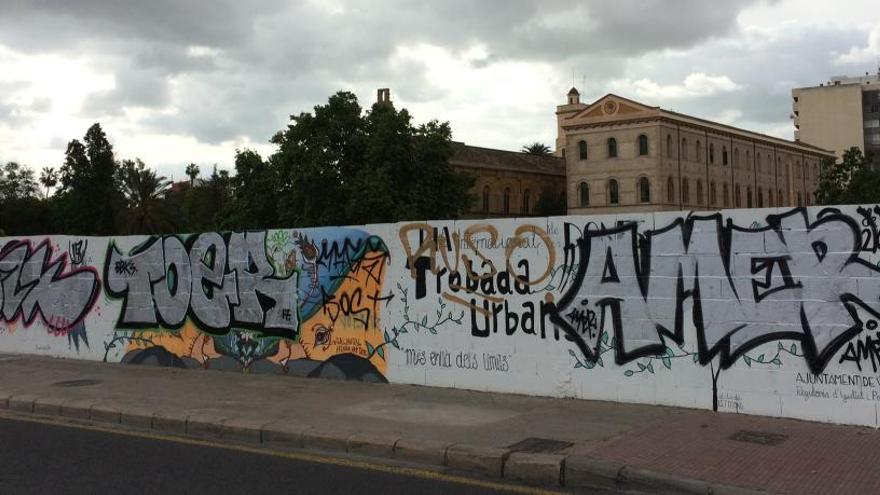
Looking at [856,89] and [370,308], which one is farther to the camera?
[856,89]

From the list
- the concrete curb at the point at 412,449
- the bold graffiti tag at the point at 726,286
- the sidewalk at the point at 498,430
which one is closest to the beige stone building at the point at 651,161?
the bold graffiti tag at the point at 726,286

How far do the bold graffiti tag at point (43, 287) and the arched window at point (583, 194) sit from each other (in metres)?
78.8

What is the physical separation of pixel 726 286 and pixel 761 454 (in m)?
2.13

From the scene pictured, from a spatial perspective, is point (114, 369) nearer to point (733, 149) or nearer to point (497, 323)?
point (497, 323)

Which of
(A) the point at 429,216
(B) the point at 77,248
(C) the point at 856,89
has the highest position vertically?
(C) the point at 856,89

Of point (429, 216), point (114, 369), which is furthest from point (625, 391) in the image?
point (429, 216)

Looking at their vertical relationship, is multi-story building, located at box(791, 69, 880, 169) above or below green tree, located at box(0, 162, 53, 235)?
above

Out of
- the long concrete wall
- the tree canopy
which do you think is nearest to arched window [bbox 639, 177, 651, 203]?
the tree canopy

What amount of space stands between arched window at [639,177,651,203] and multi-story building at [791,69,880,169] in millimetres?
49559

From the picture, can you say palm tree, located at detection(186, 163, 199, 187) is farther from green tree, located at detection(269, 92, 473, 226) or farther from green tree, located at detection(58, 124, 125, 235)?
green tree, located at detection(269, 92, 473, 226)

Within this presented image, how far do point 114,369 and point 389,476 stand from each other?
24.6 feet

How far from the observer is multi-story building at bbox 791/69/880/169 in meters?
116

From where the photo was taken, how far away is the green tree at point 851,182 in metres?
46.5

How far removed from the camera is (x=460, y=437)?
720 cm
